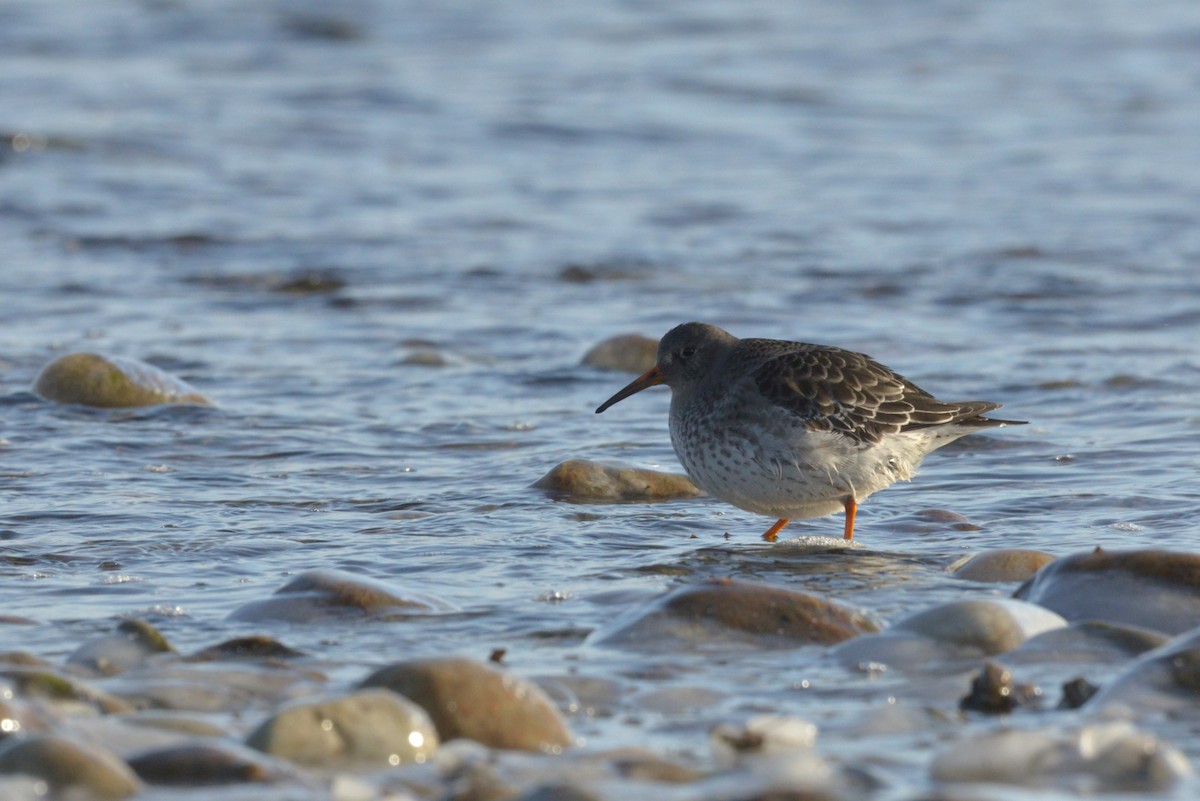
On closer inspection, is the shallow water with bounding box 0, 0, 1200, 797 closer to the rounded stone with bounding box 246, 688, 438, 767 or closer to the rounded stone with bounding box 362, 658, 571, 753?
the rounded stone with bounding box 362, 658, 571, 753

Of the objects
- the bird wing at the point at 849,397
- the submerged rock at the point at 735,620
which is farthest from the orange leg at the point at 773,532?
the submerged rock at the point at 735,620

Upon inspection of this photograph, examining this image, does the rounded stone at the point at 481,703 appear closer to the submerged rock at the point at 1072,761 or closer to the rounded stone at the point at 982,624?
the submerged rock at the point at 1072,761

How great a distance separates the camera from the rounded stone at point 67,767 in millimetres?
3361

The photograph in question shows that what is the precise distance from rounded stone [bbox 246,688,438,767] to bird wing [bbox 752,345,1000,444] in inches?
114

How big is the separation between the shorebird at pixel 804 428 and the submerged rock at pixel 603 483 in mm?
416

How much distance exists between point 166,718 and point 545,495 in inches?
122

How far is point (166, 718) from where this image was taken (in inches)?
154

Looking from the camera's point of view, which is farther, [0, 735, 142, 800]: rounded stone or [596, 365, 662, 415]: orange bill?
[596, 365, 662, 415]: orange bill

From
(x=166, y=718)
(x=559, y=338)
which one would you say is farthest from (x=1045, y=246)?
(x=166, y=718)

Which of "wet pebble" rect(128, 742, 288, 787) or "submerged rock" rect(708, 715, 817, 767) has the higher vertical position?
"wet pebble" rect(128, 742, 288, 787)

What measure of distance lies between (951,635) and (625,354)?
16.0 feet

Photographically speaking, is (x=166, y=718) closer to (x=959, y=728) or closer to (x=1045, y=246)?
(x=959, y=728)

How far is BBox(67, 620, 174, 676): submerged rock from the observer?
4.42 meters

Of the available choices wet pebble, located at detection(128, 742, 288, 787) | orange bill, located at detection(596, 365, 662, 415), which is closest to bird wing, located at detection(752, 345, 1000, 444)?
orange bill, located at detection(596, 365, 662, 415)
